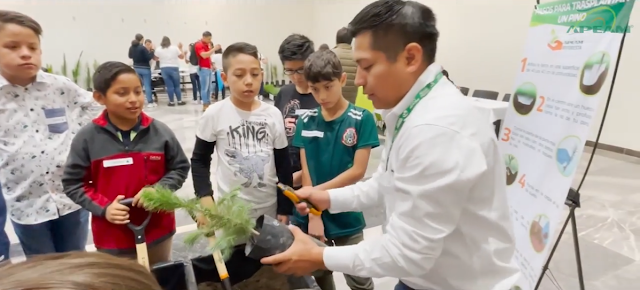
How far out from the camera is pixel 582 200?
3793 mm

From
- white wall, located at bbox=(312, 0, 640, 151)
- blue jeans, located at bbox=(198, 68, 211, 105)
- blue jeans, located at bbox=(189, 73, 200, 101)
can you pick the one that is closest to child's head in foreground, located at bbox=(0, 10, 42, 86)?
white wall, located at bbox=(312, 0, 640, 151)

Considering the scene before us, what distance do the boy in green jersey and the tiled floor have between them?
1.98ft

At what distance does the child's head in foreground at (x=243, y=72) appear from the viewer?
1766 millimetres

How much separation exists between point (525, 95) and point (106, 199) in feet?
6.74

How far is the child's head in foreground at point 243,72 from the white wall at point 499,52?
397cm

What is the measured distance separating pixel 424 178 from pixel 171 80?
929 centimetres

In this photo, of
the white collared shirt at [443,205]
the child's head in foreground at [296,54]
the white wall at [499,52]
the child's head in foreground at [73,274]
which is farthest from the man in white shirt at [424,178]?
the white wall at [499,52]

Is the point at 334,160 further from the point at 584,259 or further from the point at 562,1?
the point at 584,259

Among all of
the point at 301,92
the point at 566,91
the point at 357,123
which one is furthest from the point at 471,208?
the point at 301,92

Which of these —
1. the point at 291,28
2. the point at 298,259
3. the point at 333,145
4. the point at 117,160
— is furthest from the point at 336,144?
the point at 291,28

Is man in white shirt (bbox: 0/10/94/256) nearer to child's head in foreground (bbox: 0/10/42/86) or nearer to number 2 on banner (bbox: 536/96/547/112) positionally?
child's head in foreground (bbox: 0/10/42/86)

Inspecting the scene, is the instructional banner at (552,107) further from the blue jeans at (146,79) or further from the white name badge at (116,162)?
the blue jeans at (146,79)

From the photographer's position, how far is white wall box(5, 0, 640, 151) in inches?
217

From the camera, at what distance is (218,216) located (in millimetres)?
1243
